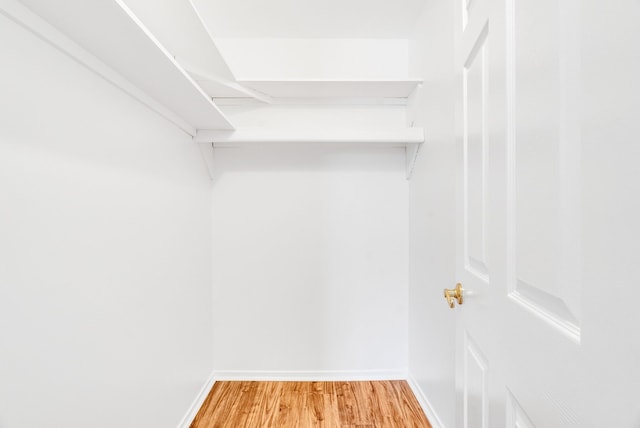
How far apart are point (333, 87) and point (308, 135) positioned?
1.22ft

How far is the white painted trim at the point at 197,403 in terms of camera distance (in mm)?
1668

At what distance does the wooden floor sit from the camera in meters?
1.72

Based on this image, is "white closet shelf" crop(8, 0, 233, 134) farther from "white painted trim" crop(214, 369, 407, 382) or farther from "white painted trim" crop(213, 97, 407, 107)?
"white painted trim" crop(214, 369, 407, 382)

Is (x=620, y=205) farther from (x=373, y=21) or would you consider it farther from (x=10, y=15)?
(x=373, y=21)

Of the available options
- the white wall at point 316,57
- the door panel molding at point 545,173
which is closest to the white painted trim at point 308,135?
the white wall at point 316,57

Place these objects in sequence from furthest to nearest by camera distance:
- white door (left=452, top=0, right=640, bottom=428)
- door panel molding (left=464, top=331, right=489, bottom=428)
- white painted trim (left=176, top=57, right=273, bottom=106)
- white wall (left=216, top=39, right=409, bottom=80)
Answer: white wall (left=216, top=39, right=409, bottom=80), white painted trim (left=176, top=57, right=273, bottom=106), door panel molding (left=464, top=331, right=489, bottom=428), white door (left=452, top=0, right=640, bottom=428)

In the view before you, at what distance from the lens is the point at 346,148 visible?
2143 mm

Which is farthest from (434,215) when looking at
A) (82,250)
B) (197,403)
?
(197,403)

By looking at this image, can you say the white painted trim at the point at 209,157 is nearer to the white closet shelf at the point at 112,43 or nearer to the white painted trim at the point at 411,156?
the white closet shelf at the point at 112,43

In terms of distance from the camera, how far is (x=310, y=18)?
1899mm

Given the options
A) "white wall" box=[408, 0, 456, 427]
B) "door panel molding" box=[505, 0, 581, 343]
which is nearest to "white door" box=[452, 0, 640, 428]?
"door panel molding" box=[505, 0, 581, 343]

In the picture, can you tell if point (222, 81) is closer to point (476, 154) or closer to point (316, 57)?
point (316, 57)

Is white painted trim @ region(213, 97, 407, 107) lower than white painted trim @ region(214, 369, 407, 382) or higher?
higher

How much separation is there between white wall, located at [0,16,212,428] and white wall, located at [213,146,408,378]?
0.56 metres
